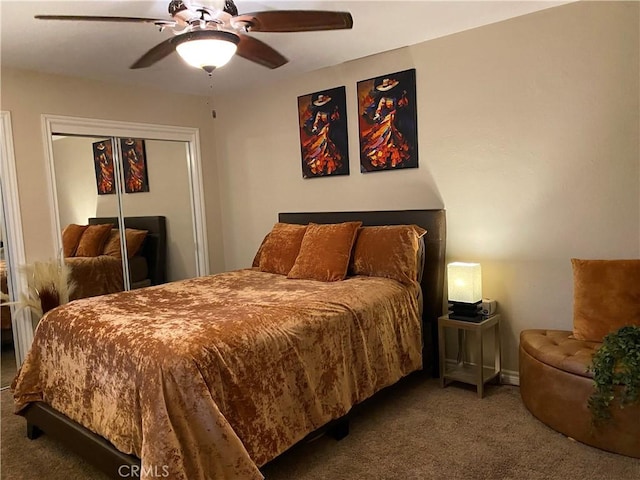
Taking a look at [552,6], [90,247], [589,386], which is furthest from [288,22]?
[90,247]

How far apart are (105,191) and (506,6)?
11.2ft

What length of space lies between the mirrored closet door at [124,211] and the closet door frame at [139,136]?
0.8 inches

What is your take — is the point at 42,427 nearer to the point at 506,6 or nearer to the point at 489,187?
the point at 489,187

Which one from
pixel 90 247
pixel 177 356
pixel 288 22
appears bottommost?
pixel 177 356

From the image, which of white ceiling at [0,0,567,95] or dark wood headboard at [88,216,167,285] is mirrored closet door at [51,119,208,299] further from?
white ceiling at [0,0,567,95]

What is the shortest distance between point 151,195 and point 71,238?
2.71ft

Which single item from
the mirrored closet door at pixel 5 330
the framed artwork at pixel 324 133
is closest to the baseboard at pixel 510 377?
the framed artwork at pixel 324 133

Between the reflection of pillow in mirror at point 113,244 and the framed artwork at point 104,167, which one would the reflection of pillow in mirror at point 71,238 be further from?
the framed artwork at point 104,167

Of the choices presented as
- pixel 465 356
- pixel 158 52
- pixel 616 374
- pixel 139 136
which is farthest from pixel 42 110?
pixel 616 374

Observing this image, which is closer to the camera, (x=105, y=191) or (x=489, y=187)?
(x=489, y=187)

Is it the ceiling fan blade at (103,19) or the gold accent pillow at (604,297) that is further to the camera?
A: the gold accent pillow at (604,297)

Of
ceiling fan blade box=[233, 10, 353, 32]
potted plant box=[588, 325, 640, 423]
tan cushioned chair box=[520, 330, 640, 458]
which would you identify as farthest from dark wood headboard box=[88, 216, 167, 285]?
potted plant box=[588, 325, 640, 423]

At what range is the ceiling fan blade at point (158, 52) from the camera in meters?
2.21

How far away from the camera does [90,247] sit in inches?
156
